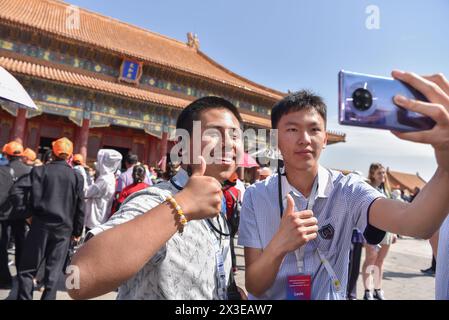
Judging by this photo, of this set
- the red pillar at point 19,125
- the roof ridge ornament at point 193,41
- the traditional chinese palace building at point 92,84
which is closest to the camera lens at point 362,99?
the traditional chinese palace building at point 92,84

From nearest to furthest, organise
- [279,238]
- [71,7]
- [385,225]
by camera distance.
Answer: [279,238]
[385,225]
[71,7]

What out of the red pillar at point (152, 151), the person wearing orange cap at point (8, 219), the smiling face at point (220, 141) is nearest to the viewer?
the smiling face at point (220, 141)

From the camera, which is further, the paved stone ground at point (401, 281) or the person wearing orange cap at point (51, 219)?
the paved stone ground at point (401, 281)

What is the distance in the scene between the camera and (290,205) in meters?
1.04

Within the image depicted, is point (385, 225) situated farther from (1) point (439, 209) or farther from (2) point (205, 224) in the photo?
(2) point (205, 224)

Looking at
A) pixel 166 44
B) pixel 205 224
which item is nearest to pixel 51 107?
pixel 166 44

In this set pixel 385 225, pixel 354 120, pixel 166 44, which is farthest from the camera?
pixel 166 44

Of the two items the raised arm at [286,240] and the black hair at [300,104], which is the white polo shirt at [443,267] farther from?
the black hair at [300,104]

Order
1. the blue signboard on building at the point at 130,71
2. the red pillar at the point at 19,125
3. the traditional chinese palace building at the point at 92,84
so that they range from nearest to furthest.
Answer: the red pillar at the point at 19,125, the traditional chinese palace building at the point at 92,84, the blue signboard on building at the point at 130,71

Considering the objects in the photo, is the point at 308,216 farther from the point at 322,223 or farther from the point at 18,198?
the point at 18,198

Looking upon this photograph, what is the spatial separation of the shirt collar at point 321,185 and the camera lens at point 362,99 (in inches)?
27.0

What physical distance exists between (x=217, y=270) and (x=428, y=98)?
0.83 m

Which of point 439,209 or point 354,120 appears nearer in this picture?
point 354,120

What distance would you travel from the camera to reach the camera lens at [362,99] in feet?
2.34
